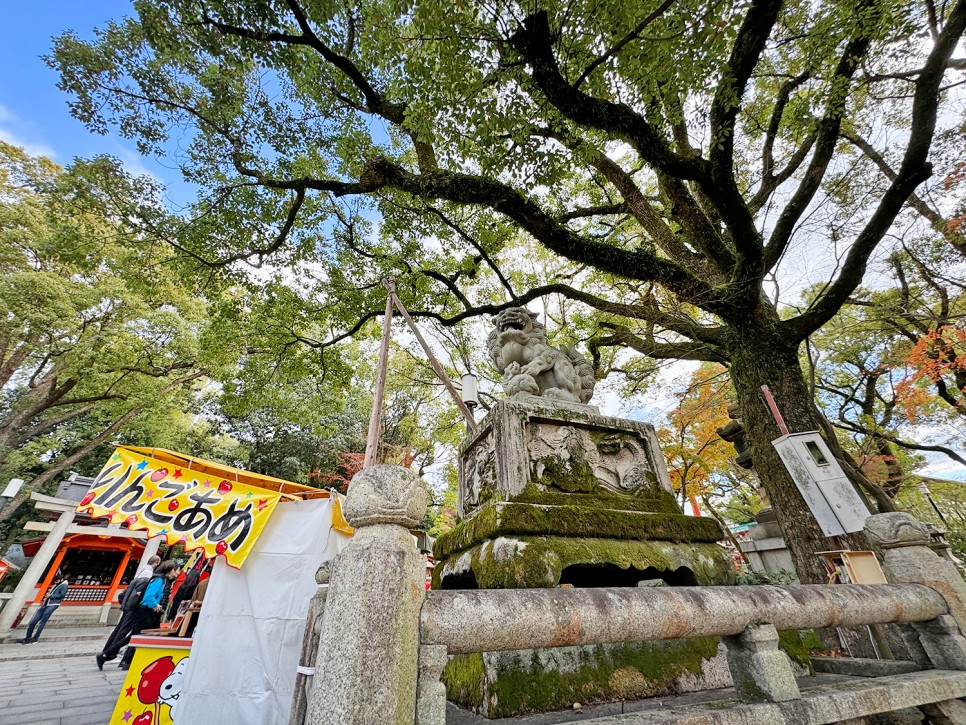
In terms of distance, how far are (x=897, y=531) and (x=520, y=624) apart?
2492 millimetres

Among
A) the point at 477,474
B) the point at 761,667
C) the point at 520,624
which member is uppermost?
the point at 477,474

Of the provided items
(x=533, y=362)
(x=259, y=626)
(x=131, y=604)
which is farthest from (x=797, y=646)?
(x=131, y=604)

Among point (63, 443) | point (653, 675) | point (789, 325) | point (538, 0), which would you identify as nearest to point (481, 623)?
point (653, 675)

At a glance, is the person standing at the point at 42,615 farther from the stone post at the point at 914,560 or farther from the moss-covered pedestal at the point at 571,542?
the stone post at the point at 914,560

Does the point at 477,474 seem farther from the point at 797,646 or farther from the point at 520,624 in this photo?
the point at 797,646

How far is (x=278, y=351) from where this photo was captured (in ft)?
23.8

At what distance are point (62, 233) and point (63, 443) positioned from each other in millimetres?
14039

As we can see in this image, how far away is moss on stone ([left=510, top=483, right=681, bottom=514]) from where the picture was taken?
112 inches

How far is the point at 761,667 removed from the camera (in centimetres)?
162

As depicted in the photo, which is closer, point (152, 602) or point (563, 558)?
point (563, 558)

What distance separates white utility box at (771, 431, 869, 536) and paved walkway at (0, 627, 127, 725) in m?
6.85

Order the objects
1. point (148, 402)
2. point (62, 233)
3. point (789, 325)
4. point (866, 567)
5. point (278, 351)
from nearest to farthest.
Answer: point (866, 567)
point (789, 325)
point (62, 233)
point (278, 351)
point (148, 402)

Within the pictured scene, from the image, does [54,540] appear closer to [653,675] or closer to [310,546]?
[310,546]

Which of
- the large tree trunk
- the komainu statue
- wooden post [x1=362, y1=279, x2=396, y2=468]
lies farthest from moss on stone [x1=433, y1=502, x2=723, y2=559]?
the large tree trunk
